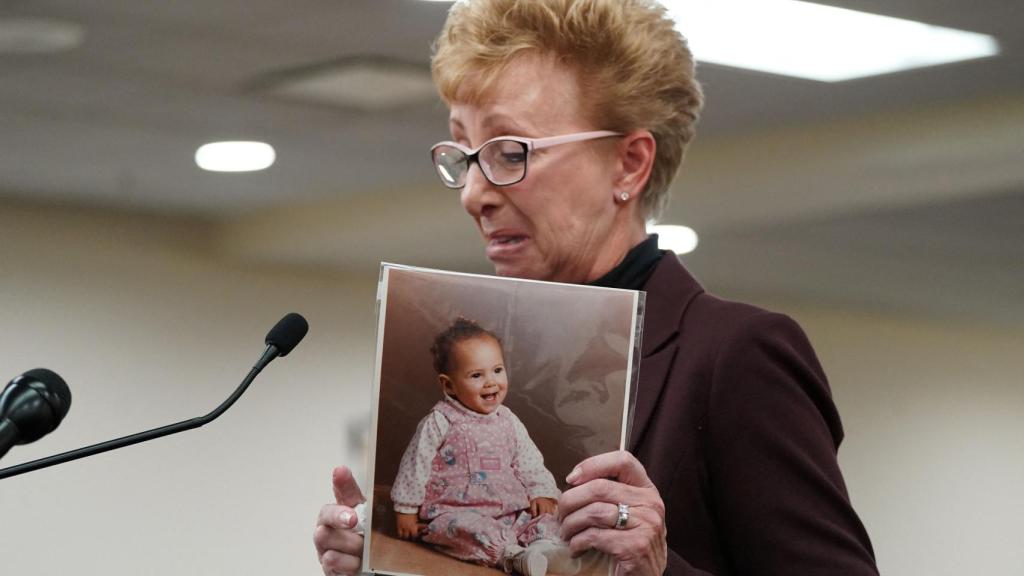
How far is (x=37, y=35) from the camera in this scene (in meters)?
3.88

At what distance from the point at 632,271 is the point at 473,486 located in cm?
37

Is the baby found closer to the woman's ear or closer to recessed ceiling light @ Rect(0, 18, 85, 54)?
the woman's ear

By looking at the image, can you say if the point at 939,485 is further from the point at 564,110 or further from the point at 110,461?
the point at 564,110

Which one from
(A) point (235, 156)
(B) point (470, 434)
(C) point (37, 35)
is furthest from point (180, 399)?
(B) point (470, 434)

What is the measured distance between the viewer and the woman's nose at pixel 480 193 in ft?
4.34

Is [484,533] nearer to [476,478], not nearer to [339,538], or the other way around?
[476,478]

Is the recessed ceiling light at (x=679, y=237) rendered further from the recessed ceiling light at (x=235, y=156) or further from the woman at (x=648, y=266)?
the woman at (x=648, y=266)

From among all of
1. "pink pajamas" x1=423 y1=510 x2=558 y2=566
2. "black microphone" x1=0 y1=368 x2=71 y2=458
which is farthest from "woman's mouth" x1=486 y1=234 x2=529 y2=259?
"black microphone" x1=0 y1=368 x2=71 y2=458

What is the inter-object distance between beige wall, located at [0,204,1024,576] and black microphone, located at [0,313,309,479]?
127 inches

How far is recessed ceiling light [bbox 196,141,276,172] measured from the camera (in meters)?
4.50

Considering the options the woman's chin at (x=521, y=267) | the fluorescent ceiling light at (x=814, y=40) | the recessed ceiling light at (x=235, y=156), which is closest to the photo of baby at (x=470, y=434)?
the woman's chin at (x=521, y=267)

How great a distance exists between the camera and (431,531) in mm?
1097

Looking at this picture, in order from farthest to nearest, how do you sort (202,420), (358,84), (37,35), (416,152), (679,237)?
(679,237)
(416,152)
(358,84)
(37,35)
(202,420)

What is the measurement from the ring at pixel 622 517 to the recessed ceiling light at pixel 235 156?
11.9ft
